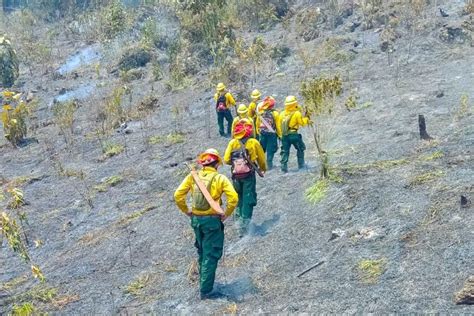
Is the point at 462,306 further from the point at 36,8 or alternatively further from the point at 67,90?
the point at 36,8

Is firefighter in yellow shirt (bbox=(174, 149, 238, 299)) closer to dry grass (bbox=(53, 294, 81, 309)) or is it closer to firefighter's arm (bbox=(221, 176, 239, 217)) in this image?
firefighter's arm (bbox=(221, 176, 239, 217))

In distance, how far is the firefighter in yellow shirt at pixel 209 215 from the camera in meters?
5.62

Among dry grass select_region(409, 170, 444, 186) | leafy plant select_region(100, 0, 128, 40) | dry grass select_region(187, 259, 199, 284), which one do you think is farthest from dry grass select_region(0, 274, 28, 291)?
leafy plant select_region(100, 0, 128, 40)

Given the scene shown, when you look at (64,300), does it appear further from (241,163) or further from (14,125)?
(14,125)

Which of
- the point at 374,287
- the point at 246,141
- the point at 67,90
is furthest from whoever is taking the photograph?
the point at 67,90

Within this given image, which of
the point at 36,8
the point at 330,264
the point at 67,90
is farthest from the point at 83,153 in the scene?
the point at 36,8

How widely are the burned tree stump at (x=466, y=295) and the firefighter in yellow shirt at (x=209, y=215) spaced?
2.28m

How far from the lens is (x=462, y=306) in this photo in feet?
14.1

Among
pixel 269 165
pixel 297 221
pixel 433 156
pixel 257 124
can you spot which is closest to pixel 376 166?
pixel 433 156

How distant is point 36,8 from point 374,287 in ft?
99.0

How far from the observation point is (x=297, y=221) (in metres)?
7.07

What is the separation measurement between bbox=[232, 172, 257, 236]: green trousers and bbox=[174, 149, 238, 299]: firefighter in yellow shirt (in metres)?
1.50

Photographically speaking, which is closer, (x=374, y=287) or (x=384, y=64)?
(x=374, y=287)

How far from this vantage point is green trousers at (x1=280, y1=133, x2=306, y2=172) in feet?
28.8
